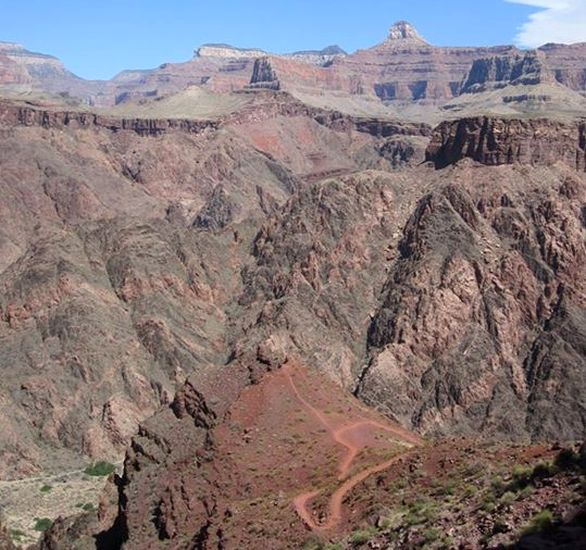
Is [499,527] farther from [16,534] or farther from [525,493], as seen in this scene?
[16,534]

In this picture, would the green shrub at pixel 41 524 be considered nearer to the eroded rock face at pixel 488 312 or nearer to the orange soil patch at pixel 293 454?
the orange soil patch at pixel 293 454

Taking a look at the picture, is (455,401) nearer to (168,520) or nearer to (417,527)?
(168,520)

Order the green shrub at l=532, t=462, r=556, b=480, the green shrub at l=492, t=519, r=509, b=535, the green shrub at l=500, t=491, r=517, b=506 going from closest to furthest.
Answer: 1. the green shrub at l=492, t=519, r=509, b=535
2. the green shrub at l=500, t=491, r=517, b=506
3. the green shrub at l=532, t=462, r=556, b=480

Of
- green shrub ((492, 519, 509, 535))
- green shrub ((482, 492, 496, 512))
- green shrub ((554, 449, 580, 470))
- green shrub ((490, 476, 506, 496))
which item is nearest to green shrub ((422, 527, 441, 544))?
green shrub ((482, 492, 496, 512))

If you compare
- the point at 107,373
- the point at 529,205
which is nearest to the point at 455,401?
the point at 529,205

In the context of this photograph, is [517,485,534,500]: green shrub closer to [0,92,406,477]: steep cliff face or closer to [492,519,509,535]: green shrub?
[492,519,509,535]: green shrub

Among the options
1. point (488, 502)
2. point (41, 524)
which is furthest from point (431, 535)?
point (41, 524)

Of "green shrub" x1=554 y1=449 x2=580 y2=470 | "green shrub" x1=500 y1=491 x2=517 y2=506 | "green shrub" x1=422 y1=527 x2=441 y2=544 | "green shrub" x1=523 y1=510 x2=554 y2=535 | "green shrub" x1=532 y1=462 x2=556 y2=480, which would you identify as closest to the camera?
"green shrub" x1=523 y1=510 x2=554 y2=535

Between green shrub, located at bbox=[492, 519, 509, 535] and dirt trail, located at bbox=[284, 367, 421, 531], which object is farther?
dirt trail, located at bbox=[284, 367, 421, 531]
